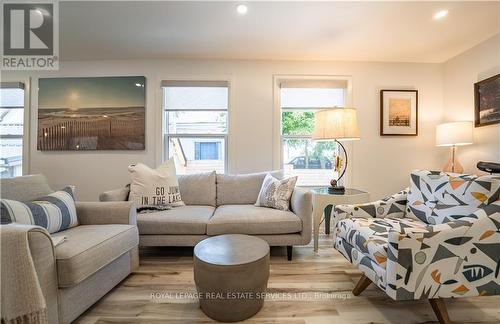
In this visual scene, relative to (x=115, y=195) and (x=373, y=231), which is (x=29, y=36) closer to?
(x=115, y=195)

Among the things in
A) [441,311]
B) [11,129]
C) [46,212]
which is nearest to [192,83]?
[46,212]

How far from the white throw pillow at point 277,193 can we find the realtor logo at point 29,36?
8.31 feet

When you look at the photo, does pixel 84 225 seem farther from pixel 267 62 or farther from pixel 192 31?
pixel 267 62

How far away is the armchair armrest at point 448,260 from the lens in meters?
1.16

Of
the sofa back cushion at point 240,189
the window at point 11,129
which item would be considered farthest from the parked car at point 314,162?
the window at point 11,129

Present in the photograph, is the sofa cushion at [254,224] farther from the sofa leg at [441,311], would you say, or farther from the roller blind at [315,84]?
the roller blind at [315,84]

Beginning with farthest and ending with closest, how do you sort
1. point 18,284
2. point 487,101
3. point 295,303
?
1. point 487,101
2. point 295,303
3. point 18,284

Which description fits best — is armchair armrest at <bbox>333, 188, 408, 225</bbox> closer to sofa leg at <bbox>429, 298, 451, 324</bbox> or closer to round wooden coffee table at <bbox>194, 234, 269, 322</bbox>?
sofa leg at <bbox>429, 298, 451, 324</bbox>

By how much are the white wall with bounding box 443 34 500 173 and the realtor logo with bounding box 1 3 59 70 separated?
4290 mm

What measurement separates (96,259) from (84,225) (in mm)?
567

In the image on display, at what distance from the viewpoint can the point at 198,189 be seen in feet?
8.51

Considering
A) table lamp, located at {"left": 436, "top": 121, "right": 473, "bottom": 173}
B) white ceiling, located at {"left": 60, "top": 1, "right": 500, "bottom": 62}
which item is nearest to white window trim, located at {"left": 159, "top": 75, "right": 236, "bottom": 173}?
white ceiling, located at {"left": 60, "top": 1, "right": 500, "bottom": 62}

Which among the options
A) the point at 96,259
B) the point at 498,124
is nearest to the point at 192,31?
the point at 96,259

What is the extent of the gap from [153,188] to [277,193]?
1264 millimetres
